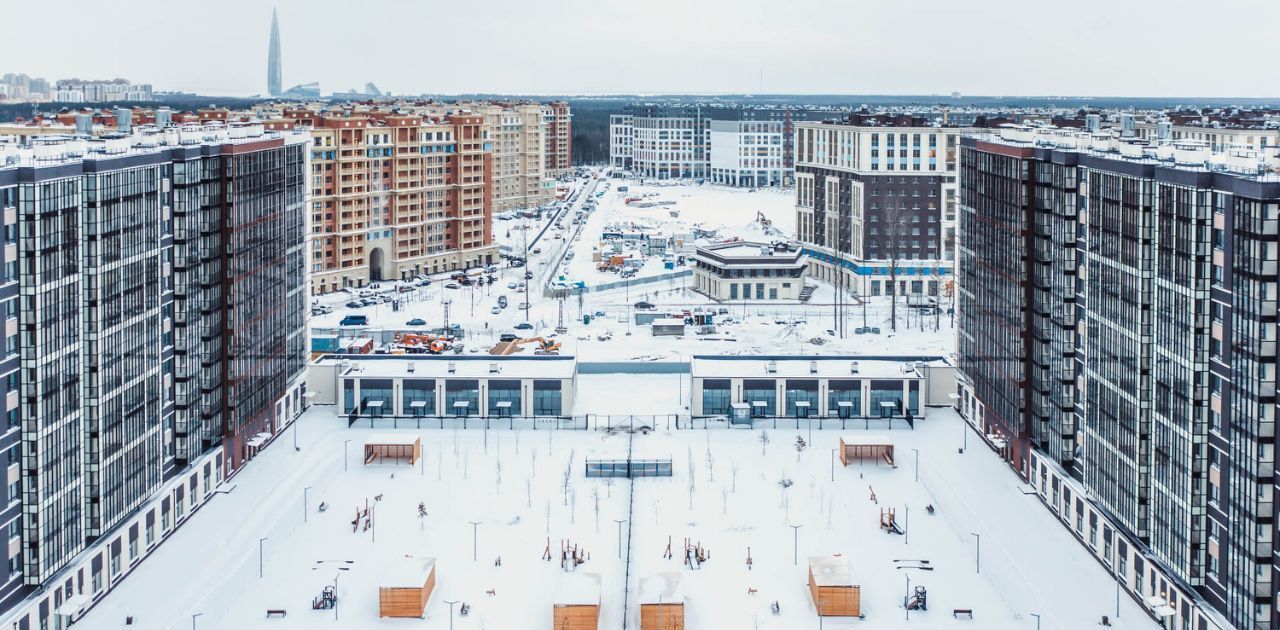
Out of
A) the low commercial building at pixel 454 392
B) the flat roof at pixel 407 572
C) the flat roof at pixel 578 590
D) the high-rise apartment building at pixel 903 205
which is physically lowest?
the flat roof at pixel 578 590

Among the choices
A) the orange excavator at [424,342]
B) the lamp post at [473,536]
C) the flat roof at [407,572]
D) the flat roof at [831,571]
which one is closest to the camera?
the flat roof at [407,572]

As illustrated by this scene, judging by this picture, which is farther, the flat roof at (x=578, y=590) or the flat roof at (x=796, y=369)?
the flat roof at (x=796, y=369)

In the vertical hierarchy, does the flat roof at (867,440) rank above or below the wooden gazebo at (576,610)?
above

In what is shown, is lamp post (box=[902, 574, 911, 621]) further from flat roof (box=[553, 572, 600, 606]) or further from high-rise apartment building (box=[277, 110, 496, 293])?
high-rise apartment building (box=[277, 110, 496, 293])

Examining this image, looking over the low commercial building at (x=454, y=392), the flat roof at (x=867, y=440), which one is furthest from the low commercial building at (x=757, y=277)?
the flat roof at (x=867, y=440)

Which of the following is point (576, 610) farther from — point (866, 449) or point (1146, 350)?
point (866, 449)

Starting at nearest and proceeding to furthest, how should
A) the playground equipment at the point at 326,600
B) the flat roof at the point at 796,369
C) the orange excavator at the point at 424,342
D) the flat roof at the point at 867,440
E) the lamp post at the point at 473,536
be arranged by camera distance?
the playground equipment at the point at 326,600 → the lamp post at the point at 473,536 → the flat roof at the point at 867,440 → the flat roof at the point at 796,369 → the orange excavator at the point at 424,342

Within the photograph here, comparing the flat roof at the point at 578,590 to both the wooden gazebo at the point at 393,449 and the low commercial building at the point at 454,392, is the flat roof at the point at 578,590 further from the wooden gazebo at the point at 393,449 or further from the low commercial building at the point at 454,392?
the low commercial building at the point at 454,392
